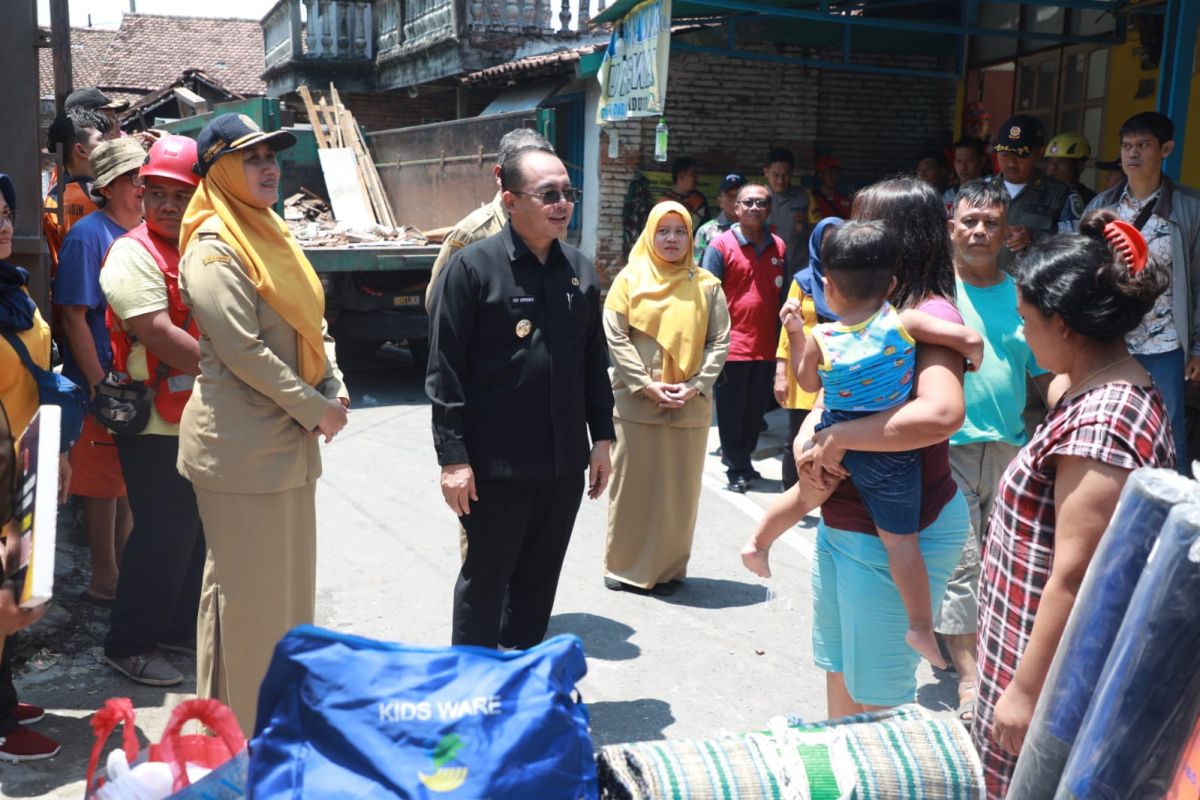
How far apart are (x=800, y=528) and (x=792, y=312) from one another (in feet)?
11.0

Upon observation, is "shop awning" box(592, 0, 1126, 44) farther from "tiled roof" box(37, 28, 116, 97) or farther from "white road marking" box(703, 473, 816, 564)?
"tiled roof" box(37, 28, 116, 97)

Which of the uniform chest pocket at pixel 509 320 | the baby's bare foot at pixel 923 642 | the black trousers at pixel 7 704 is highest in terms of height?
the uniform chest pocket at pixel 509 320

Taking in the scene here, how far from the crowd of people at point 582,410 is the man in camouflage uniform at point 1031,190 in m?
2.01

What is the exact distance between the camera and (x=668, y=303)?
5.37m

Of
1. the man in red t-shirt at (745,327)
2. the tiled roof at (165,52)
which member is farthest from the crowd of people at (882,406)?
the tiled roof at (165,52)

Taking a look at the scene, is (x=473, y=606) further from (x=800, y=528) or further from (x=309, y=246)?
(x=309, y=246)

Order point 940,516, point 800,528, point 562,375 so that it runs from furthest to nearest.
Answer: point 800,528
point 562,375
point 940,516

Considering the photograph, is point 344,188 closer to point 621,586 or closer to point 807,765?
point 621,586

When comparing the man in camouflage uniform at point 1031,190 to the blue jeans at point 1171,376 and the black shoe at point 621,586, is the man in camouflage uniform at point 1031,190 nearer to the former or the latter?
the blue jeans at point 1171,376

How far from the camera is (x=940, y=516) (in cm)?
304

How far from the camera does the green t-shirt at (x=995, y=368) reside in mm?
3938

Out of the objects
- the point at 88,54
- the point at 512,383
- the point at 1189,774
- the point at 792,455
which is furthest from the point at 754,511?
the point at 88,54

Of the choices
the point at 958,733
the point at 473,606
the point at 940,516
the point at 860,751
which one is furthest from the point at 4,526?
the point at 940,516

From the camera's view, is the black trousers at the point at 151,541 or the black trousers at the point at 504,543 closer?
the black trousers at the point at 504,543
